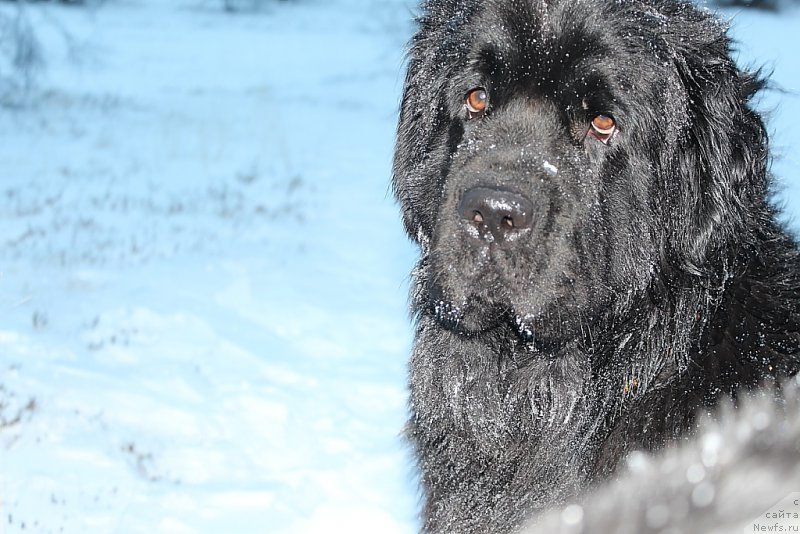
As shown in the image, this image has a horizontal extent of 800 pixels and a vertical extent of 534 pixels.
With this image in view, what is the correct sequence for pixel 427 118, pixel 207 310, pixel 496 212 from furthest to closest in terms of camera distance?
pixel 207 310, pixel 427 118, pixel 496 212

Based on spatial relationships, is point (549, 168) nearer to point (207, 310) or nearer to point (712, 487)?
point (712, 487)

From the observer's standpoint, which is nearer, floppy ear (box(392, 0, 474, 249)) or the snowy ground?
floppy ear (box(392, 0, 474, 249))

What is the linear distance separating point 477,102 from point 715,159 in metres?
0.81

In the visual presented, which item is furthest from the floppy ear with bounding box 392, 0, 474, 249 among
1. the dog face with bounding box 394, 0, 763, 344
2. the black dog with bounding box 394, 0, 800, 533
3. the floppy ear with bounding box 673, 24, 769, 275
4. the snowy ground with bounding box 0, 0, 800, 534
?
the floppy ear with bounding box 673, 24, 769, 275

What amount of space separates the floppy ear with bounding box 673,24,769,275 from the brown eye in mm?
643

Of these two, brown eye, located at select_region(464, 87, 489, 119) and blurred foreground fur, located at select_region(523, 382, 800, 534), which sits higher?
blurred foreground fur, located at select_region(523, 382, 800, 534)

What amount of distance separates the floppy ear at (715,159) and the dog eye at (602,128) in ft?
0.83

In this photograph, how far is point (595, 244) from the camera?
2764 mm

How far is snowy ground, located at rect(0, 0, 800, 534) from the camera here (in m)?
4.07

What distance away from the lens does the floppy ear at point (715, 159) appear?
2.79m

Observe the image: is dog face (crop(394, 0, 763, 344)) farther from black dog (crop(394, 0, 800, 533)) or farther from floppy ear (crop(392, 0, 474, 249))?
floppy ear (crop(392, 0, 474, 249))

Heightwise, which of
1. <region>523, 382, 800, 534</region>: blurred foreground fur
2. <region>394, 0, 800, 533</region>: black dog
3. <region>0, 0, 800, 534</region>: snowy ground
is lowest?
<region>0, 0, 800, 534</region>: snowy ground

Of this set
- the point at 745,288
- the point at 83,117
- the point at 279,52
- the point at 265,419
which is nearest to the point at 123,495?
the point at 265,419

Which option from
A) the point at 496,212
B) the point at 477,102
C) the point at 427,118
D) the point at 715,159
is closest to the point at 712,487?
the point at 496,212
